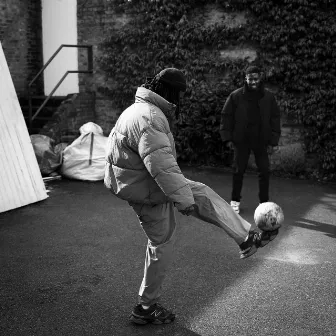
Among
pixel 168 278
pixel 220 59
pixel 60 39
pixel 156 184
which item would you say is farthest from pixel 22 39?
pixel 156 184

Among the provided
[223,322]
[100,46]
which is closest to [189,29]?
[100,46]

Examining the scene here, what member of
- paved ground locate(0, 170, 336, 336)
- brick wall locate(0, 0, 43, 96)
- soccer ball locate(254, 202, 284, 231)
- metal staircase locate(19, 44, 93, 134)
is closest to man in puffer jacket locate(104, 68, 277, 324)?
soccer ball locate(254, 202, 284, 231)

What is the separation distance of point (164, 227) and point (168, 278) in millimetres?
1144

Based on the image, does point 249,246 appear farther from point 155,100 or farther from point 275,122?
point 275,122

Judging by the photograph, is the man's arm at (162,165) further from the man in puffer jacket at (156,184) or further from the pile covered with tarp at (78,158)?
the pile covered with tarp at (78,158)

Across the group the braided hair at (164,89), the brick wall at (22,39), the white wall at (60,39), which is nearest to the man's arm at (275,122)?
the braided hair at (164,89)

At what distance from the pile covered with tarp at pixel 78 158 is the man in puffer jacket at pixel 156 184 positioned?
17.3ft

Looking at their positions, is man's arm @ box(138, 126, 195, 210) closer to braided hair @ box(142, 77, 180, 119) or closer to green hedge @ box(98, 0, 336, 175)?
braided hair @ box(142, 77, 180, 119)

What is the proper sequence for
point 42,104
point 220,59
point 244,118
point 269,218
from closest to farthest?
point 269,218, point 244,118, point 220,59, point 42,104

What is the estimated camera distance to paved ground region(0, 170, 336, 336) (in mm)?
3482

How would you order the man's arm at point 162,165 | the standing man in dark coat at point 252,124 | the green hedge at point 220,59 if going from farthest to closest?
the green hedge at point 220,59 < the standing man in dark coat at point 252,124 < the man's arm at point 162,165

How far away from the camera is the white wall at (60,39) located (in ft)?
37.3

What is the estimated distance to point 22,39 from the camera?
11.7 metres

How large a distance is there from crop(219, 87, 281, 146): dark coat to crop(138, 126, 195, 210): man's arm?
11.2 ft
